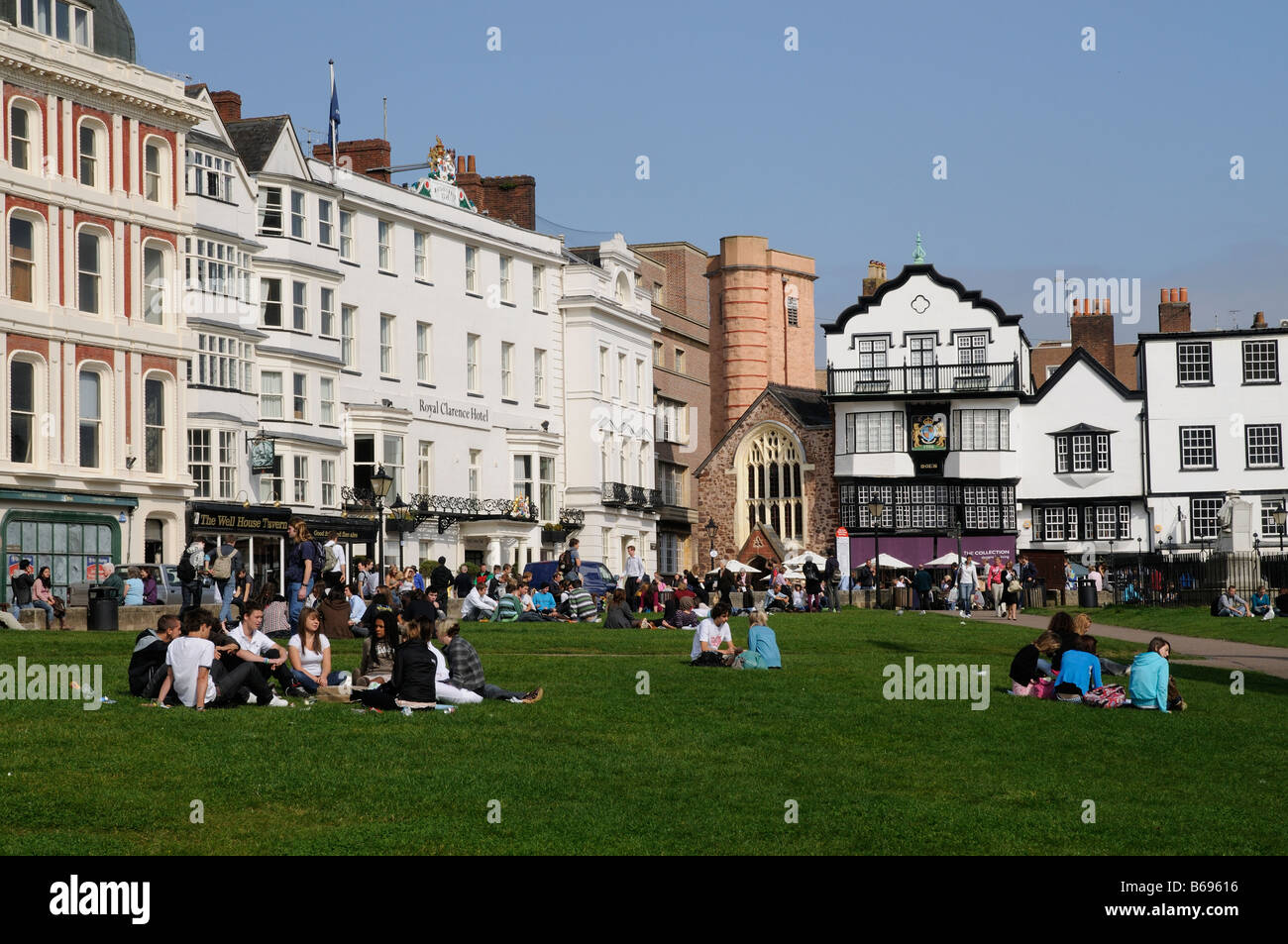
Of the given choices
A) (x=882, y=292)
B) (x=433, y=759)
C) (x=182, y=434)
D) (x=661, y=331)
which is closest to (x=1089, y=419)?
(x=882, y=292)

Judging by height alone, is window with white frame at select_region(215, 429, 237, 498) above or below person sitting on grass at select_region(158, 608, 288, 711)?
above

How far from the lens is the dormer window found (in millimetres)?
45375

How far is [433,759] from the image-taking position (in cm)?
1548

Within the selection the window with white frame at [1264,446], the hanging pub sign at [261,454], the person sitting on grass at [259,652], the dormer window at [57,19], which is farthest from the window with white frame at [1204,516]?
the person sitting on grass at [259,652]

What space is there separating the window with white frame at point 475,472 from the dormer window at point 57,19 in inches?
999

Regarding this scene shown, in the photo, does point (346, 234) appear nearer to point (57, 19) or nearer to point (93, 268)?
point (93, 268)

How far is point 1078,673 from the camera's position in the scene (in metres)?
21.8

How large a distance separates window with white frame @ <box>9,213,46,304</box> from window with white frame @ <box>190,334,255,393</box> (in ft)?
27.6

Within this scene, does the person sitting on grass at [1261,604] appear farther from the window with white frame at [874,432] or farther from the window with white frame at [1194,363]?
the window with white frame at [874,432]

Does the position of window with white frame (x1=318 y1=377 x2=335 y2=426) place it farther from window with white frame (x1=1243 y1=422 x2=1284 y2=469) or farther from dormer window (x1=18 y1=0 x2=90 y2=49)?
window with white frame (x1=1243 y1=422 x2=1284 y2=469)

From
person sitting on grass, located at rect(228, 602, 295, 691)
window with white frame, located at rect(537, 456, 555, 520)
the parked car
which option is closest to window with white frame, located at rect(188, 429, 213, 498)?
the parked car
